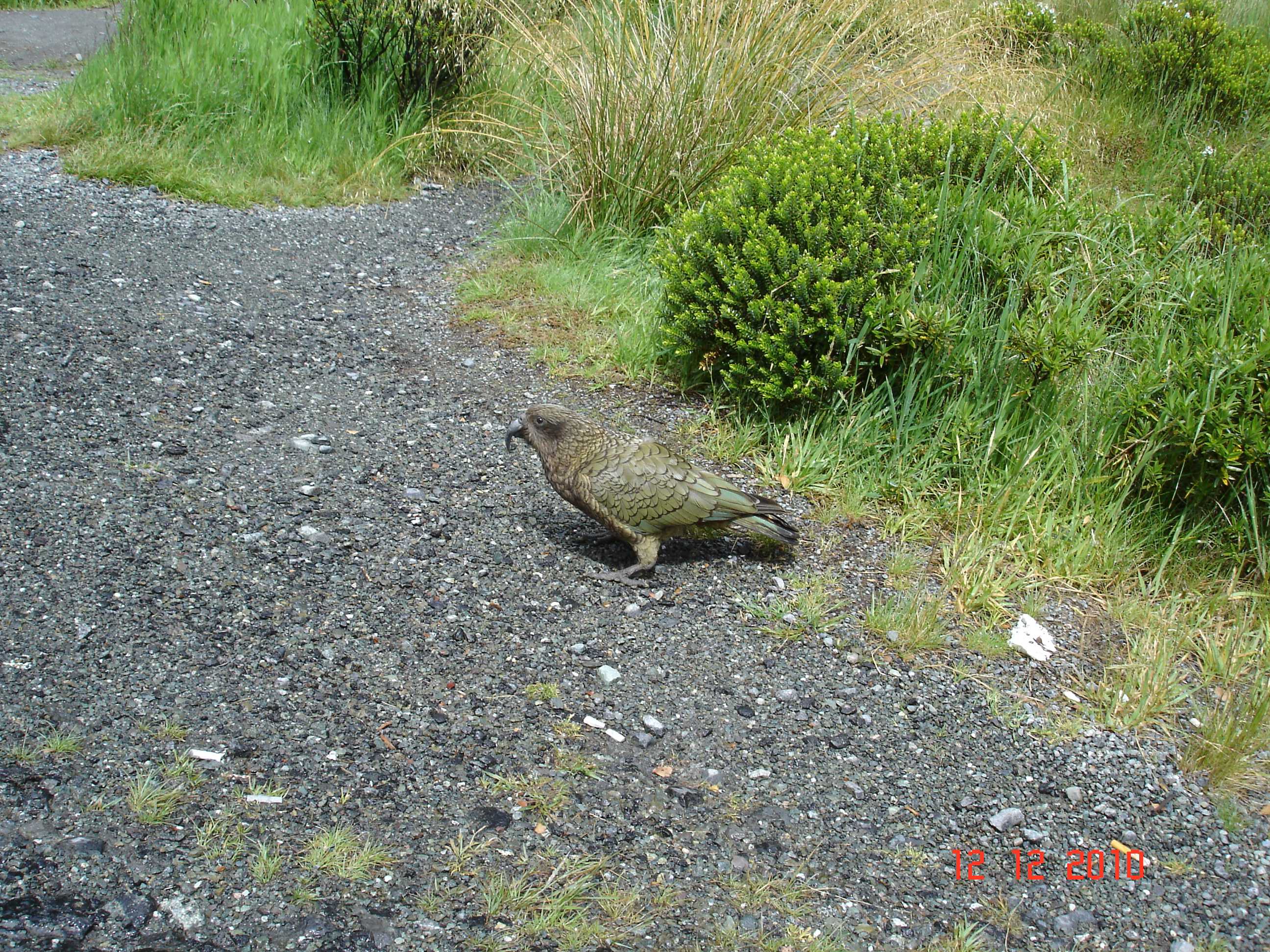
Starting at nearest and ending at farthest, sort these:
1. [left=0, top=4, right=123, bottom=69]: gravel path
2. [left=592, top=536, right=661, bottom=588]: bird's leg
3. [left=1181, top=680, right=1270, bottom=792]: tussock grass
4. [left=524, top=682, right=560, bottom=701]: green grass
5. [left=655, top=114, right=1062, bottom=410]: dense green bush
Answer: [left=1181, top=680, right=1270, bottom=792]: tussock grass
[left=524, top=682, right=560, bottom=701]: green grass
[left=592, top=536, right=661, bottom=588]: bird's leg
[left=655, top=114, right=1062, bottom=410]: dense green bush
[left=0, top=4, right=123, bottom=69]: gravel path

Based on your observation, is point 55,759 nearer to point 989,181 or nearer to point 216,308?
point 216,308

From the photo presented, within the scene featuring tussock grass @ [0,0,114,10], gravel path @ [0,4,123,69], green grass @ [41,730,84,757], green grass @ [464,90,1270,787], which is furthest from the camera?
tussock grass @ [0,0,114,10]

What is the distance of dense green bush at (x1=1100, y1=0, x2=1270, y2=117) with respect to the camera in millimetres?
7801

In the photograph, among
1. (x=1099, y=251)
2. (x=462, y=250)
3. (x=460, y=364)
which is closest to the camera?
(x=1099, y=251)

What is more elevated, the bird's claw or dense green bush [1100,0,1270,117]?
dense green bush [1100,0,1270,117]

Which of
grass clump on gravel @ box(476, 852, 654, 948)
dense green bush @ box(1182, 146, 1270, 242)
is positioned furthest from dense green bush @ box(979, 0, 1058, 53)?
grass clump on gravel @ box(476, 852, 654, 948)

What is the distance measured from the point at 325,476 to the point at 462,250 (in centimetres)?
305

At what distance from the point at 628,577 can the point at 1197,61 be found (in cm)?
704

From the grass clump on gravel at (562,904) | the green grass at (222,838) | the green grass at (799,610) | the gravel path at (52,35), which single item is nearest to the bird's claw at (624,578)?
the green grass at (799,610)

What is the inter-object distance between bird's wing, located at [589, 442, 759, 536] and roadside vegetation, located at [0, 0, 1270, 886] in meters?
0.48

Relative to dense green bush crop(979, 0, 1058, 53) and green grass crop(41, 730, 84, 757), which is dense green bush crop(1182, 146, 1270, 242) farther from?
Answer: green grass crop(41, 730, 84, 757)

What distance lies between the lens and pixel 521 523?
4.41 m

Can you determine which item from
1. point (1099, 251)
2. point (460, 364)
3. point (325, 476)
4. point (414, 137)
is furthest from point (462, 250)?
point (1099, 251)

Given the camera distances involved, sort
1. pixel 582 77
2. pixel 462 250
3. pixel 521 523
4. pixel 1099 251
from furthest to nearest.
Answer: pixel 462 250
pixel 582 77
pixel 1099 251
pixel 521 523
